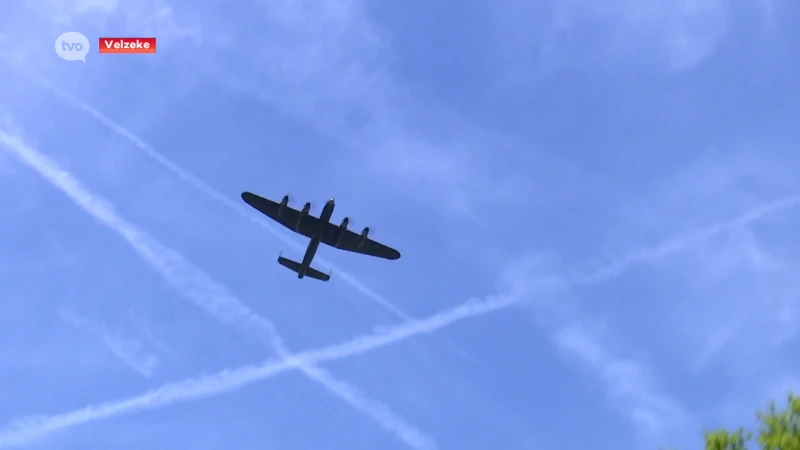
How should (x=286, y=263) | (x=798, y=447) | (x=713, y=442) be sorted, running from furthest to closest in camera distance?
(x=286, y=263) < (x=713, y=442) < (x=798, y=447)

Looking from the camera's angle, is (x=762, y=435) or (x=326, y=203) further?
(x=326, y=203)

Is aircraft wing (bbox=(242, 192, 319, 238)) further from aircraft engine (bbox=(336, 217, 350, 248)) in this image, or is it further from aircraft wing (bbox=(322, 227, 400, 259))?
aircraft engine (bbox=(336, 217, 350, 248))

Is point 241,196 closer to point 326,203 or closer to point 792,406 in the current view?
point 326,203

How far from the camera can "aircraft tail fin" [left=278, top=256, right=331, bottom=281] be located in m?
77.1

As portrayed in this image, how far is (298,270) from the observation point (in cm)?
7694

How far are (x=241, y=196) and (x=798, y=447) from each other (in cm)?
5472

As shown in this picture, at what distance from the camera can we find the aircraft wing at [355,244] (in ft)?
237

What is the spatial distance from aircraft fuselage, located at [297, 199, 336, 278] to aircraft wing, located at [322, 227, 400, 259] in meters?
0.62

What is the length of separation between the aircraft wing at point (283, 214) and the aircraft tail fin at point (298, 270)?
5623 mm

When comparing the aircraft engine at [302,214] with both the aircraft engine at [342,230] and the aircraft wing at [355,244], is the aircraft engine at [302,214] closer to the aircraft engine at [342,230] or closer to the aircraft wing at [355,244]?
the aircraft wing at [355,244]

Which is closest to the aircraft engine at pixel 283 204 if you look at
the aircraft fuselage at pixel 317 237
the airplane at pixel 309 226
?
the airplane at pixel 309 226

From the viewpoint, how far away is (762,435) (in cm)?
3288

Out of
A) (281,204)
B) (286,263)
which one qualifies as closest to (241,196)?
(281,204)

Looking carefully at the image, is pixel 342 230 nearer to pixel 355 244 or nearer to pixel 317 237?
pixel 317 237
